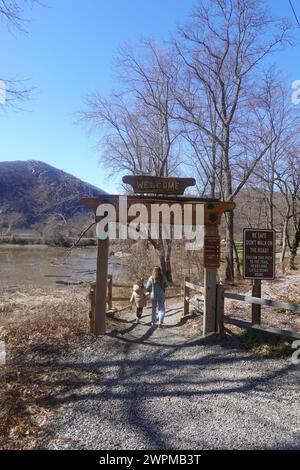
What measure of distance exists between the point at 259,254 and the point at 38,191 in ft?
78.3

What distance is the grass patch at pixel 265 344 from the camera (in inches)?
293

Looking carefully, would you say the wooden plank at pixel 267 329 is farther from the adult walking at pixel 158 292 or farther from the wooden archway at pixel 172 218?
the adult walking at pixel 158 292

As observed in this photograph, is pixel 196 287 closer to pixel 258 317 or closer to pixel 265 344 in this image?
pixel 258 317

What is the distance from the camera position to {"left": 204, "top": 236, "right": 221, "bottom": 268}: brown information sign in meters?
9.04

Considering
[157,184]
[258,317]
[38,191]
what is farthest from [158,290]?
[38,191]

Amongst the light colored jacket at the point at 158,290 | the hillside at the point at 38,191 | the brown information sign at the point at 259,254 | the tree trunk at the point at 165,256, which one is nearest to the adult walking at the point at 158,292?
the light colored jacket at the point at 158,290

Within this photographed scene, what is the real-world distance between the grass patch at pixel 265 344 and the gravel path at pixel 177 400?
0.90 ft

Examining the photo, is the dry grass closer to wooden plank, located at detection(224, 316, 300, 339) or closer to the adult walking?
the adult walking

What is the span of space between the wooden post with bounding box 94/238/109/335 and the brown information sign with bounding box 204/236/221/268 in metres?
2.26

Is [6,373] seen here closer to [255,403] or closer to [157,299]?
[255,403]

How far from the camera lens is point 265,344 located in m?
7.94

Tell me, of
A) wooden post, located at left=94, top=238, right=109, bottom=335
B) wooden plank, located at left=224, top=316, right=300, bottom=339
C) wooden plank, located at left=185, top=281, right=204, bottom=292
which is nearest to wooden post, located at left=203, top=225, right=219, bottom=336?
wooden plank, located at left=224, top=316, right=300, bottom=339

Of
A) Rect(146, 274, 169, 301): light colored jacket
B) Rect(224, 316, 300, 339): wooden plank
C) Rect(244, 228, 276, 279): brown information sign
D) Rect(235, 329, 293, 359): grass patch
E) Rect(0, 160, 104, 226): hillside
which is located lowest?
Rect(235, 329, 293, 359): grass patch
